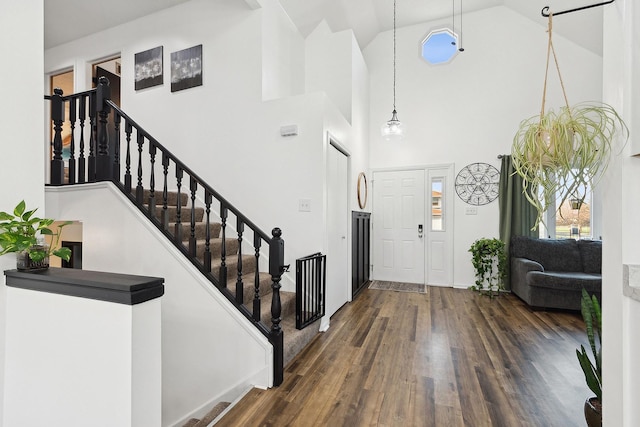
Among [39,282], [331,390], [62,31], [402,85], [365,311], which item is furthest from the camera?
[402,85]

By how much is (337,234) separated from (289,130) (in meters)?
1.37

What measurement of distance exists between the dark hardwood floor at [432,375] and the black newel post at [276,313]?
0.12m

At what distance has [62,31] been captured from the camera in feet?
14.7

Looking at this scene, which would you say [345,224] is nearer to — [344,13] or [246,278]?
[246,278]

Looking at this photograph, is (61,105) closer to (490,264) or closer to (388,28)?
(388,28)

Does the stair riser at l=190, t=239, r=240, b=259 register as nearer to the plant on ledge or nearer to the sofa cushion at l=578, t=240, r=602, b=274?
the plant on ledge

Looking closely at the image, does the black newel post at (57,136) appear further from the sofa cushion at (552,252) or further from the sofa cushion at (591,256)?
the sofa cushion at (591,256)

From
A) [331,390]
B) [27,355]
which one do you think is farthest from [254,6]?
[331,390]

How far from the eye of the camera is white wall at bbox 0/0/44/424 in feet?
4.57

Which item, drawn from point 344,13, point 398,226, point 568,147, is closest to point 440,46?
point 344,13

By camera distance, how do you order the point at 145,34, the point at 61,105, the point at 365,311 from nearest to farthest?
the point at 61,105 < the point at 365,311 < the point at 145,34

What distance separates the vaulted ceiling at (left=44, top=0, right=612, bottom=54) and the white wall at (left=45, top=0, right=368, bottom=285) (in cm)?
17

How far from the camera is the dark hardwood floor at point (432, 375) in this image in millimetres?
1817

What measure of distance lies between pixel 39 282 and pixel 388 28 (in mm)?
5997
